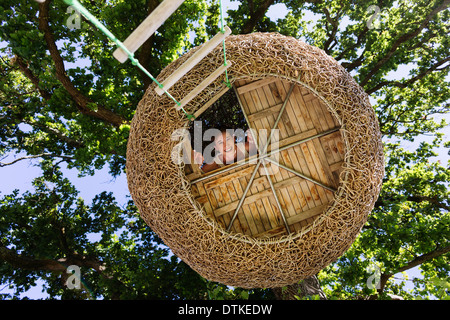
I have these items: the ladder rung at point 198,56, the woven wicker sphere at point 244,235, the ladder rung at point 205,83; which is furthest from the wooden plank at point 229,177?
the ladder rung at point 198,56

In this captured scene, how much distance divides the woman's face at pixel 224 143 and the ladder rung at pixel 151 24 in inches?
74.4

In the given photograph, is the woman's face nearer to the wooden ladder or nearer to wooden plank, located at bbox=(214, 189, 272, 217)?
wooden plank, located at bbox=(214, 189, 272, 217)

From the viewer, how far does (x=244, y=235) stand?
3080 mm

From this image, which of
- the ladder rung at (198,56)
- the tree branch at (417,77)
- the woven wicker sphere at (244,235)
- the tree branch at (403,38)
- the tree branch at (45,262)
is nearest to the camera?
the ladder rung at (198,56)

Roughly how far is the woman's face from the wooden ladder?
870 millimetres

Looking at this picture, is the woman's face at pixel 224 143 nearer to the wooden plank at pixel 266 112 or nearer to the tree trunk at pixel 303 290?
the wooden plank at pixel 266 112

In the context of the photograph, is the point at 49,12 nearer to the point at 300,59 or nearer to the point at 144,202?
the point at 144,202

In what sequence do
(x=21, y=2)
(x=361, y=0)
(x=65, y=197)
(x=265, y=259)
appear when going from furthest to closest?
(x=65, y=197), (x=361, y=0), (x=21, y=2), (x=265, y=259)

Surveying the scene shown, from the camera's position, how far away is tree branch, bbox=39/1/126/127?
463 centimetres

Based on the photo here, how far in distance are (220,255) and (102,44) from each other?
224 inches

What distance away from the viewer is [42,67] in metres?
5.18

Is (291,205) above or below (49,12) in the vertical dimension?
below

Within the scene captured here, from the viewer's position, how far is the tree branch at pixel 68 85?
463 cm
